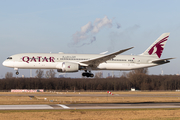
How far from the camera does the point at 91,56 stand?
50312 millimetres

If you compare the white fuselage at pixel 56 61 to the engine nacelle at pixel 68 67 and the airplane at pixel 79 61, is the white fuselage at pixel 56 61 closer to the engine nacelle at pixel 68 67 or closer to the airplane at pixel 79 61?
the airplane at pixel 79 61

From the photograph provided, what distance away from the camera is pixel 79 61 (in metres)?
49.4

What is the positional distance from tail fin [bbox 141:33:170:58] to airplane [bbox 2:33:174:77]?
146 cm

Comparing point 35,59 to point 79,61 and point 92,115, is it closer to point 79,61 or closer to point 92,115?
point 79,61

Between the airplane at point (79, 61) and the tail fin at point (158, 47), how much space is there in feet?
4.80

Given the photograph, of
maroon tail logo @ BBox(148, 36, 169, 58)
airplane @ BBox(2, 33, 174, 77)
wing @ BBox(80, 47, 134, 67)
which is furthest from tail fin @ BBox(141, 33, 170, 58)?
wing @ BBox(80, 47, 134, 67)

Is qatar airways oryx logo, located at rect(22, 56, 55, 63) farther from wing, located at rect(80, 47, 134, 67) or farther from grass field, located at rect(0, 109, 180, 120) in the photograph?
grass field, located at rect(0, 109, 180, 120)

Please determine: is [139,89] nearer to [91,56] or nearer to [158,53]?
[158,53]

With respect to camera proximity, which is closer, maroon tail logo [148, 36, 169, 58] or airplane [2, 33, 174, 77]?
airplane [2, 33, 174, 77]

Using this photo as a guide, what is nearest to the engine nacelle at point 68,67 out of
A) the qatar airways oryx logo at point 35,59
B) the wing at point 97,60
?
the wing at point 97,60

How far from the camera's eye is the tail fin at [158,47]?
183ft

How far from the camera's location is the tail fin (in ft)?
183

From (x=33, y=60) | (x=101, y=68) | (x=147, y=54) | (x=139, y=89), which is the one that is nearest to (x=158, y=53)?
(x=147, y=54)

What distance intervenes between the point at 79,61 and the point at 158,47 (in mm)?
18561
